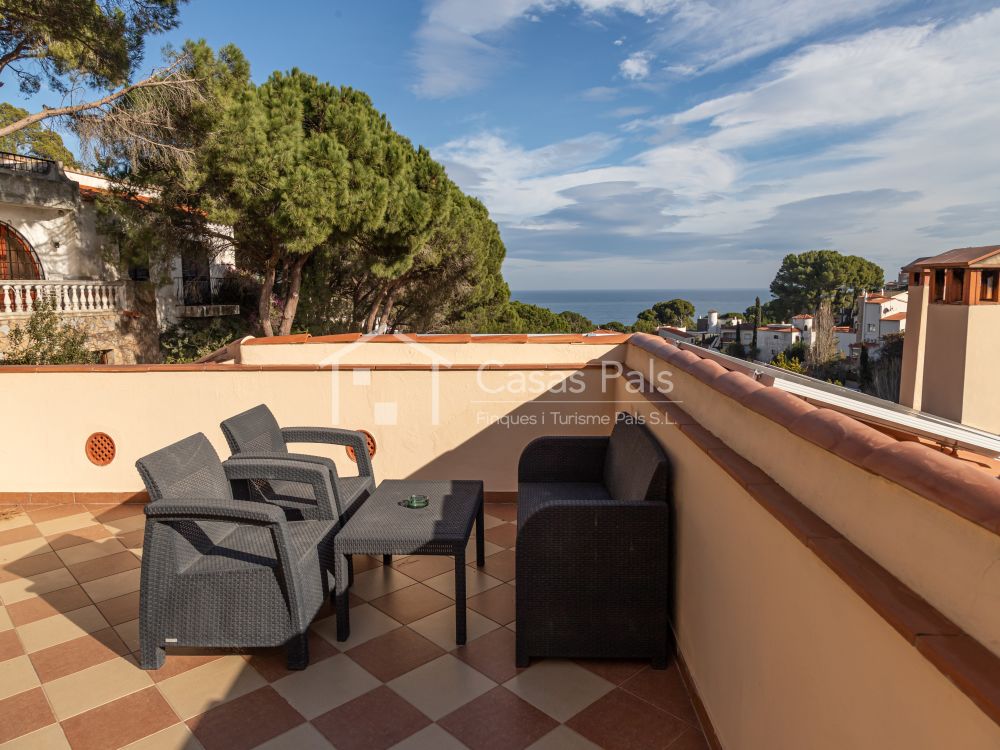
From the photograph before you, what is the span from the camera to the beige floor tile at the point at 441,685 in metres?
2.33

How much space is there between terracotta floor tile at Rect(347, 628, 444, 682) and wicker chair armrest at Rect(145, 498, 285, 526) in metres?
0.72

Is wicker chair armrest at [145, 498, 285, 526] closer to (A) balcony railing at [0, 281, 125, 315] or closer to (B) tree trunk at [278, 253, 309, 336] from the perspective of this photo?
(A) balcony railing at [0, 281, 125, 315]

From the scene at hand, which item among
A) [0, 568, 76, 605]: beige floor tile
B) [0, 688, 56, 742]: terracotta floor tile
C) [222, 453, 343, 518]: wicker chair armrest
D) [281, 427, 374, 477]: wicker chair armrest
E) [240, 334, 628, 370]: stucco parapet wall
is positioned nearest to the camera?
[0, 688, 56, 742]: terracotta floor tile

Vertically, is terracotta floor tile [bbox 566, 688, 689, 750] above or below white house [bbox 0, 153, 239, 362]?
below

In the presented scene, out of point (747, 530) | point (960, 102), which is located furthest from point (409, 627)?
point (960, 102)

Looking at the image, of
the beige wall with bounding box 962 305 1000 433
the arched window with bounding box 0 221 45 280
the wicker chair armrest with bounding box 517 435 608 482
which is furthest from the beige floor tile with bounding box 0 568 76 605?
the arched window with bounding box 0 221 45 280

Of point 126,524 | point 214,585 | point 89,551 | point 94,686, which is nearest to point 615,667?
point 214,585

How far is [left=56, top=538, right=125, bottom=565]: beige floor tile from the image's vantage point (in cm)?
365

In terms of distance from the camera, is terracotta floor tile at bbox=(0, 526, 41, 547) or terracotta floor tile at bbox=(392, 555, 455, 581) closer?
terracotta floor tile at bbox=(392, 555, 455, 581)

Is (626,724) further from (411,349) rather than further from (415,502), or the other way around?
(411,349)

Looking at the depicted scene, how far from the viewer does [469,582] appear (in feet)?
10.9

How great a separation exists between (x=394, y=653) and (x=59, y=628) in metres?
1.58

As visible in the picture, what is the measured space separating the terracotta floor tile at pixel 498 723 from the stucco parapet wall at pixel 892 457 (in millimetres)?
1340

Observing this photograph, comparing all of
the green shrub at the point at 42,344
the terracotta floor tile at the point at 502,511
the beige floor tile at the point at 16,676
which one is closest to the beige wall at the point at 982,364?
the terracotta floor tile at the point at 502,511
